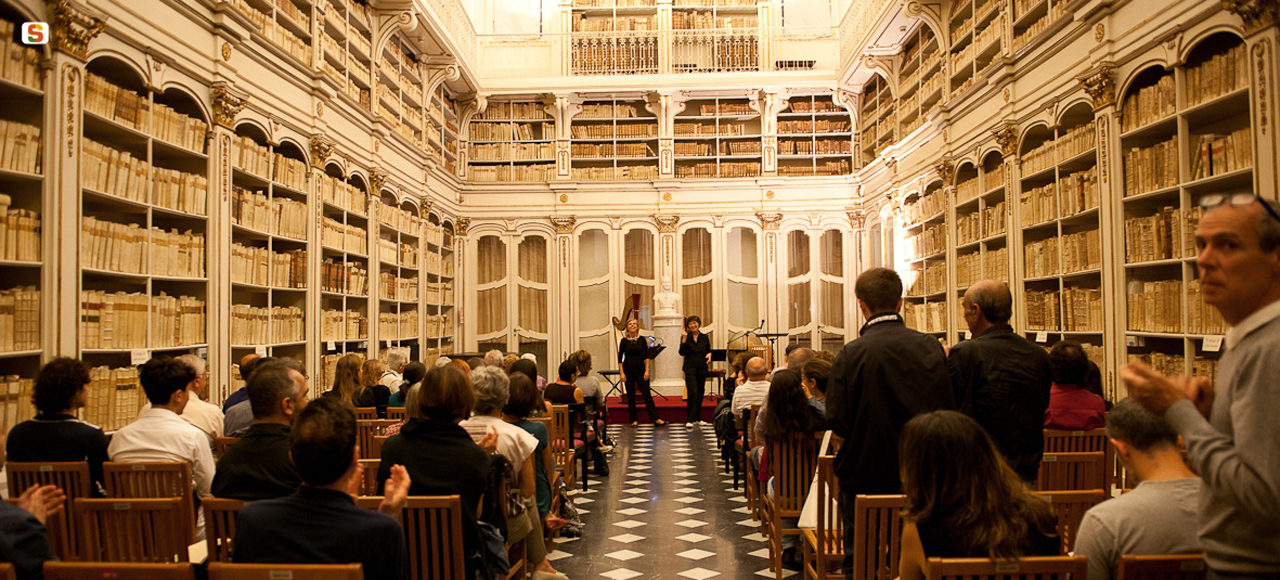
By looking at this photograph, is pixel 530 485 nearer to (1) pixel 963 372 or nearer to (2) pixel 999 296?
(1) pixel 963 372

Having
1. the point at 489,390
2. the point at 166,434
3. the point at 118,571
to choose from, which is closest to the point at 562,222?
the point at 489,390

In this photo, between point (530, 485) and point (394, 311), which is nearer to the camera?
point (530, 485)

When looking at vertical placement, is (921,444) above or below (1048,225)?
below

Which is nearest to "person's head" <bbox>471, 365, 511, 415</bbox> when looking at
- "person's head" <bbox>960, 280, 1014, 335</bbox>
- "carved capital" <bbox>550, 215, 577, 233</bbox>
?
"person's head" <bbox>960, 280, 1014, 335</bbox>

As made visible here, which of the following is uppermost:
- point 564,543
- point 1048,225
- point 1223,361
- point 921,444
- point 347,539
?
point 1048,225

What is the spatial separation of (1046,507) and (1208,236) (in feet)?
2.24

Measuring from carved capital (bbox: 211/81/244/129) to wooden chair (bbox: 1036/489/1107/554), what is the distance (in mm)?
5631

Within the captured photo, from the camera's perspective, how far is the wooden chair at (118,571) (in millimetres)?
1613

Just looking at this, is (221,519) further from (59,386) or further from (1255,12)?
(1255,12)

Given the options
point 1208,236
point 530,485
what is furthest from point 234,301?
point 1208,236

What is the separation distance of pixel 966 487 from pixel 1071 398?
2.43 meters

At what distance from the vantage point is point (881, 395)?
2668mm

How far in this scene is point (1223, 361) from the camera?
1399 millimetres

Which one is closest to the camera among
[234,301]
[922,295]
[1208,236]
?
[1208,236]
